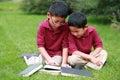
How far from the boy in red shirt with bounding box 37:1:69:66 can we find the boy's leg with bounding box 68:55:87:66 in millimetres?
80

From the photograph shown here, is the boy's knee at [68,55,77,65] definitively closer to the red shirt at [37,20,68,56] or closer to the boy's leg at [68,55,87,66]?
the boy's leg at [68,55,87,66]

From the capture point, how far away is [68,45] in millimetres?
5301

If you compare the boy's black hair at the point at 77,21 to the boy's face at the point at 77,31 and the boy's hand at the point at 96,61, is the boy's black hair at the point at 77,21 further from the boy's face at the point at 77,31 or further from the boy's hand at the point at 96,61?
the boy's hand at the point at 96,61

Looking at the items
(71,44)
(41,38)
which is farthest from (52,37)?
(71,44)

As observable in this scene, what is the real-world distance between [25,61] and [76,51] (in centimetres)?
87

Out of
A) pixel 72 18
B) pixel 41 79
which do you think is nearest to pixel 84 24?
pixel 72 18

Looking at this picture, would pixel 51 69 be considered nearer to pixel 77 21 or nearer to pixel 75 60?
pixel 75 60

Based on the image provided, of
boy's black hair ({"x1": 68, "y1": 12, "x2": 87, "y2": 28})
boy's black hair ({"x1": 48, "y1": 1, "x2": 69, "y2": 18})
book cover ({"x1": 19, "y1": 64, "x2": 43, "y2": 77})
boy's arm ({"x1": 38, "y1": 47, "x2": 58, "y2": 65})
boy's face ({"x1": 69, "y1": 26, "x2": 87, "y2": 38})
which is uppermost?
boy's black hair ({"x1": 48, "y1": 1, "x2": 69, "y2": 18})

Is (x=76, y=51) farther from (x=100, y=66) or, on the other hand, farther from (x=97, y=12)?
(x=97, y=12)

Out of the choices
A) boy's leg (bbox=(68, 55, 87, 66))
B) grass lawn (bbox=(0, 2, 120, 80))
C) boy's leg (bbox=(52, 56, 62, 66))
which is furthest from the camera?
boy's leg (bbox=(52, 56, 62, 66))

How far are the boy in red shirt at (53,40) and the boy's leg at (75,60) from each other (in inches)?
3.1

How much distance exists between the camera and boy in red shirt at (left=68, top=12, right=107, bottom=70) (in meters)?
4.99

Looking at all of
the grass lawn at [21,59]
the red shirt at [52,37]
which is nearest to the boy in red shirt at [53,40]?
the red shirt at [52,37]

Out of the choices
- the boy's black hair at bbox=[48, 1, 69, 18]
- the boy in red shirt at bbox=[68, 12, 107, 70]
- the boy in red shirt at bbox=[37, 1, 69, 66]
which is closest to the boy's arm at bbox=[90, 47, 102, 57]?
the boy in red shirt at bbox=[68, 12, 107, 70]
